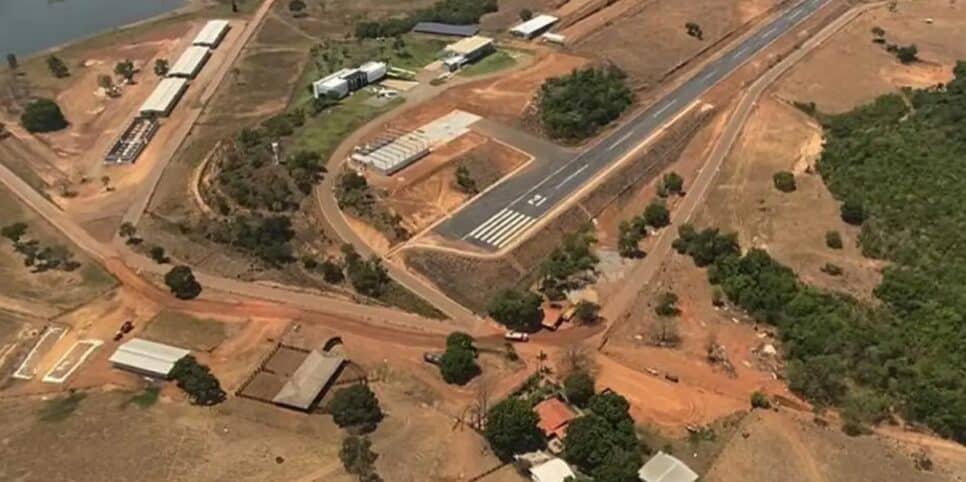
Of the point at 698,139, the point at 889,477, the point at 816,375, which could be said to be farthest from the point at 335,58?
the point at 889,477

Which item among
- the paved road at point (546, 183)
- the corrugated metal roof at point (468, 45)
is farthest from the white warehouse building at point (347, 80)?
the paved road at point (546, 183)

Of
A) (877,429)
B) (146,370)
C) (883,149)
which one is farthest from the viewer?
(883,149)

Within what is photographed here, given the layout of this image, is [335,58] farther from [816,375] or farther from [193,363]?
[816,375]

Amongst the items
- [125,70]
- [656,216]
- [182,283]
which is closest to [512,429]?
[182,283]

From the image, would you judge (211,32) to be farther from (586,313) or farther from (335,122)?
(586,313)

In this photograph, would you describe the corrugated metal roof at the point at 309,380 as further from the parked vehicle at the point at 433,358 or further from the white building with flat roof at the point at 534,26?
the white building with flat roof at the point at 534,26

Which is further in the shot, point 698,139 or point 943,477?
point 698,139

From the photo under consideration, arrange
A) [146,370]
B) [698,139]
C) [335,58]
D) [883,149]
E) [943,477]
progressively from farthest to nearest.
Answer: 1. [335,58]
2. [698,139]
3. [883,149]
4. [146,370]
5. [943,477]

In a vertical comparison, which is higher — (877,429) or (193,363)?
(193,363)
